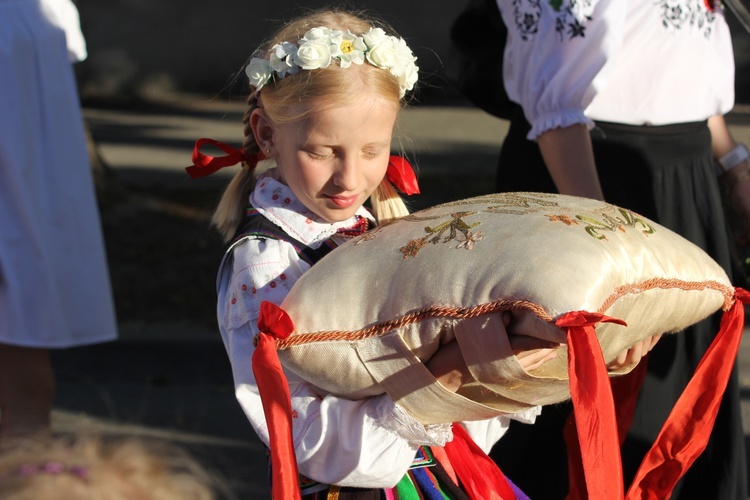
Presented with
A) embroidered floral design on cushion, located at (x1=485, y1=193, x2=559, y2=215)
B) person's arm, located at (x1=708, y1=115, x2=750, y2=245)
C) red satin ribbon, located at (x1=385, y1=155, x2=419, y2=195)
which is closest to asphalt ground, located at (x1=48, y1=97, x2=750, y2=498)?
red satin ribbon, located at (x1=385, y1=155, x2=419, y2=195)

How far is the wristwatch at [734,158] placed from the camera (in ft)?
9.51

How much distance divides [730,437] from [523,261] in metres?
1.54

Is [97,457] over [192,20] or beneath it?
over

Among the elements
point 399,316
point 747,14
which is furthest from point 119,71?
point 399,316

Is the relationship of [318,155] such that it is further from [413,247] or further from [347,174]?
[413,247]

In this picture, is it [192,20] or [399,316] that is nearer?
[399,316]

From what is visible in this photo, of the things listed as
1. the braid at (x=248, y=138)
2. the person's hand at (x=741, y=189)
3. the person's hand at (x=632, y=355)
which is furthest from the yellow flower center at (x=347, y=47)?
the person's hand at (x=741, y=189)

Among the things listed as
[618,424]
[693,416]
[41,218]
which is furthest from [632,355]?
[41,218]

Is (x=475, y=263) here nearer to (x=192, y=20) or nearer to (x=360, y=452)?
(x=360, y=452)

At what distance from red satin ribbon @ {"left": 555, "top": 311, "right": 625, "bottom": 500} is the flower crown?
0.68 meters

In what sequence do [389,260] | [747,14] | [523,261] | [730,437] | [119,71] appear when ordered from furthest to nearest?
[119,71], [730,437], [747,14], [389,260], [523,261]

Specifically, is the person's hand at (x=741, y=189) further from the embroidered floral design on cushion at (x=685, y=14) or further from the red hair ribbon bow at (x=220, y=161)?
the red hair ribbon bow at (x=220, y=161)

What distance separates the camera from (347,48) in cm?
194

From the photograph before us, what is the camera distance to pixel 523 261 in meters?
1.59
